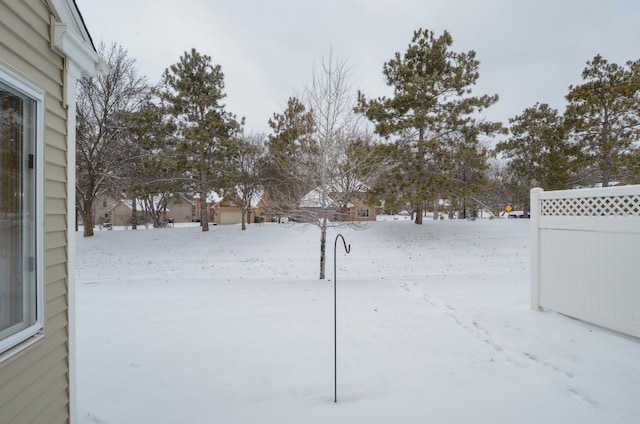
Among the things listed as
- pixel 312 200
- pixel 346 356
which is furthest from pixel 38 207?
pixel 312 200

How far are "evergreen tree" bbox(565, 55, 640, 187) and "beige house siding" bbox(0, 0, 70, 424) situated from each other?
17.2m

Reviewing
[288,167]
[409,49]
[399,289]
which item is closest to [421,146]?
[409,49]

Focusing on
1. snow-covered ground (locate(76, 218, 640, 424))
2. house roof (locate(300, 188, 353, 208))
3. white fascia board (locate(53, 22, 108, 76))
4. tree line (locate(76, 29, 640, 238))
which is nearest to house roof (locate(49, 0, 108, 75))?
white fascia board (locate(53, 22, 108, 76))

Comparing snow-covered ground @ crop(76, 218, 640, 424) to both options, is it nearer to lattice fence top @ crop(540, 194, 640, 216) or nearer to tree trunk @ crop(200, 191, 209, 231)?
lattice fence top @ crop(540, 194, 640, 216)

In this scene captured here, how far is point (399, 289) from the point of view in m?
6.62

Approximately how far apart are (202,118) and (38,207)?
50.0 ft

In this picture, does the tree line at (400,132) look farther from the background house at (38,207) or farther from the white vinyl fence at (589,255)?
the background house at (38,207)

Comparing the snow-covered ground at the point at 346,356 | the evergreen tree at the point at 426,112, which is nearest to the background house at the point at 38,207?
the snow-covered ground at the point at 346,356

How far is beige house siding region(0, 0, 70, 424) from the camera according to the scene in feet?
5.52

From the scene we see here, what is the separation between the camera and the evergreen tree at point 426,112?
1377 cm

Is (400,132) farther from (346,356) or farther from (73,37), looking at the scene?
(73,37)

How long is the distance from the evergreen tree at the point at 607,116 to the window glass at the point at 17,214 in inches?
685

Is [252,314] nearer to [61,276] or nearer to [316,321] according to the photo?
[316,321]

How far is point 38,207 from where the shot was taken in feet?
6.13
